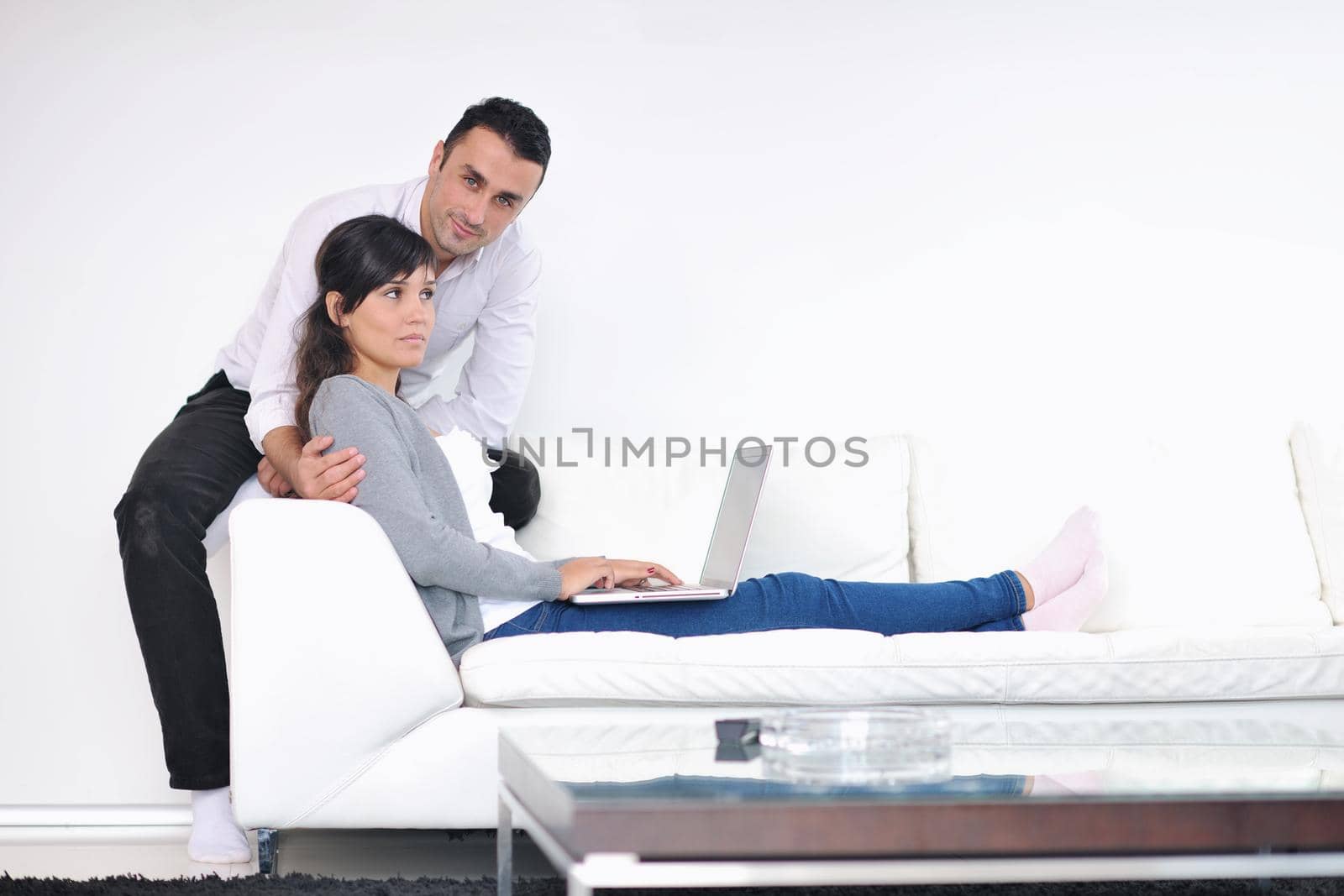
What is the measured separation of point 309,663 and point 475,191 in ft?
3.30

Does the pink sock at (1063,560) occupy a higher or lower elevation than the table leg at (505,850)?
higher

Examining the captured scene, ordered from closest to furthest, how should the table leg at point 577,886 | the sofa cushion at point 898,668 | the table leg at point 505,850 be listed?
the table leg at point 577,886
the table leg at point 505,850
the sofa cushion at point 898,668

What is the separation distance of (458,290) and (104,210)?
99 centimetres

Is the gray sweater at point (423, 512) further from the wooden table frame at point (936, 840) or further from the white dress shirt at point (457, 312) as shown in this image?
the wooden table frame at point (936, 840)

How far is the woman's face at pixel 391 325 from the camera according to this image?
212 cm

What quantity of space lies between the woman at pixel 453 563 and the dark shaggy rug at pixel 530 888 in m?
0.37

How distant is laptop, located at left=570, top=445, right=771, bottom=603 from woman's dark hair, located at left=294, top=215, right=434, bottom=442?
577 mm

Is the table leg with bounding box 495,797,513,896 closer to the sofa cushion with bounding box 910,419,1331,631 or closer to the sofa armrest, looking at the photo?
the sofa armrest

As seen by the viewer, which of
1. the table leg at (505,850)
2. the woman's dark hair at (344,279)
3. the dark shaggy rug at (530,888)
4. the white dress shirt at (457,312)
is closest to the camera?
the table leg at (505,850)

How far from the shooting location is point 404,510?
1.90m

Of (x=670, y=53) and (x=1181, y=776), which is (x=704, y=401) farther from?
(x=1181, y=776)

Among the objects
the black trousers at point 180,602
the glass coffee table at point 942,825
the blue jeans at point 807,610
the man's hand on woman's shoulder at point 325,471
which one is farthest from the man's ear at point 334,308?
the glass coffee table at point 942,825

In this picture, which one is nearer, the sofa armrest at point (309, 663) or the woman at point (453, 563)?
the sofa armrest at point (309, 663)

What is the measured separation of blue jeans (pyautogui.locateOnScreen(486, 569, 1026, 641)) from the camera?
6.78 ft
